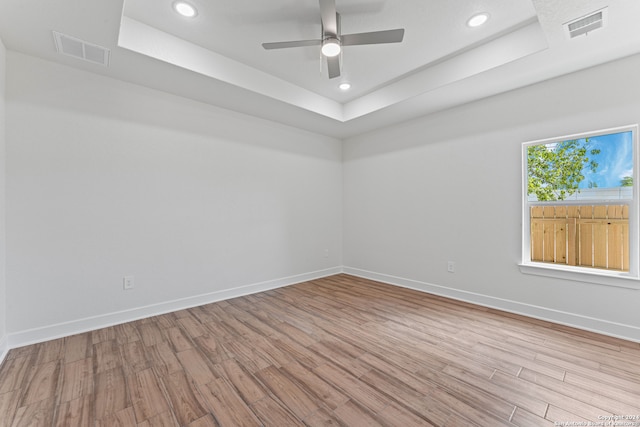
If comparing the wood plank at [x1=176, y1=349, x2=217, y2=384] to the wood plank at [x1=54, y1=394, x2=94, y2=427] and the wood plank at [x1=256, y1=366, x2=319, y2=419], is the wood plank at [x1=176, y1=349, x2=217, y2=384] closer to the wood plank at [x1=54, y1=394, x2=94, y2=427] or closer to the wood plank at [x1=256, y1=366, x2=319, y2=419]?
the wood plank at [x1=256, y1=366, x2=319, y2=419]

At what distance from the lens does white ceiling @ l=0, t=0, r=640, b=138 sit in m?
2.05

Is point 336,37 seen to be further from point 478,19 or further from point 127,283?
point 127,283

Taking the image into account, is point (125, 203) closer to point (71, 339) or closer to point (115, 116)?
point (115, 116)

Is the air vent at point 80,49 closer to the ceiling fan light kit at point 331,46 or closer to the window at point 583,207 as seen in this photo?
the ceiling fan light kit at point 331,46

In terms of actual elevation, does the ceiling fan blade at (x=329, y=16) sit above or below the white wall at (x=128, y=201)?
above

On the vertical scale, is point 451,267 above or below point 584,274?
below

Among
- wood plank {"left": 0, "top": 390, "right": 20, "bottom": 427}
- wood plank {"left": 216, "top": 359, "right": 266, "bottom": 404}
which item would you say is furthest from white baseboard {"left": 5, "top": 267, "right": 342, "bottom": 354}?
wood plank {"left": 216, "top": 359, "right": 266, "bottom": 404}

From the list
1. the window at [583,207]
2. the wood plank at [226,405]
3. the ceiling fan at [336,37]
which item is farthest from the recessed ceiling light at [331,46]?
the wood plank at [226,405]

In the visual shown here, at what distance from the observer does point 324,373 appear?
6.45 ft

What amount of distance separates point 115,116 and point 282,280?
301 cm

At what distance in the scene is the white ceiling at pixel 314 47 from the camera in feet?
6.73

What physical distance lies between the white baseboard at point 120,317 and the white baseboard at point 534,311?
2.16 m

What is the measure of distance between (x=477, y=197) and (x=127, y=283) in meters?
4.29

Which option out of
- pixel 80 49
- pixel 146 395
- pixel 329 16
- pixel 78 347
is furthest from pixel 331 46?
pixel 78 347
